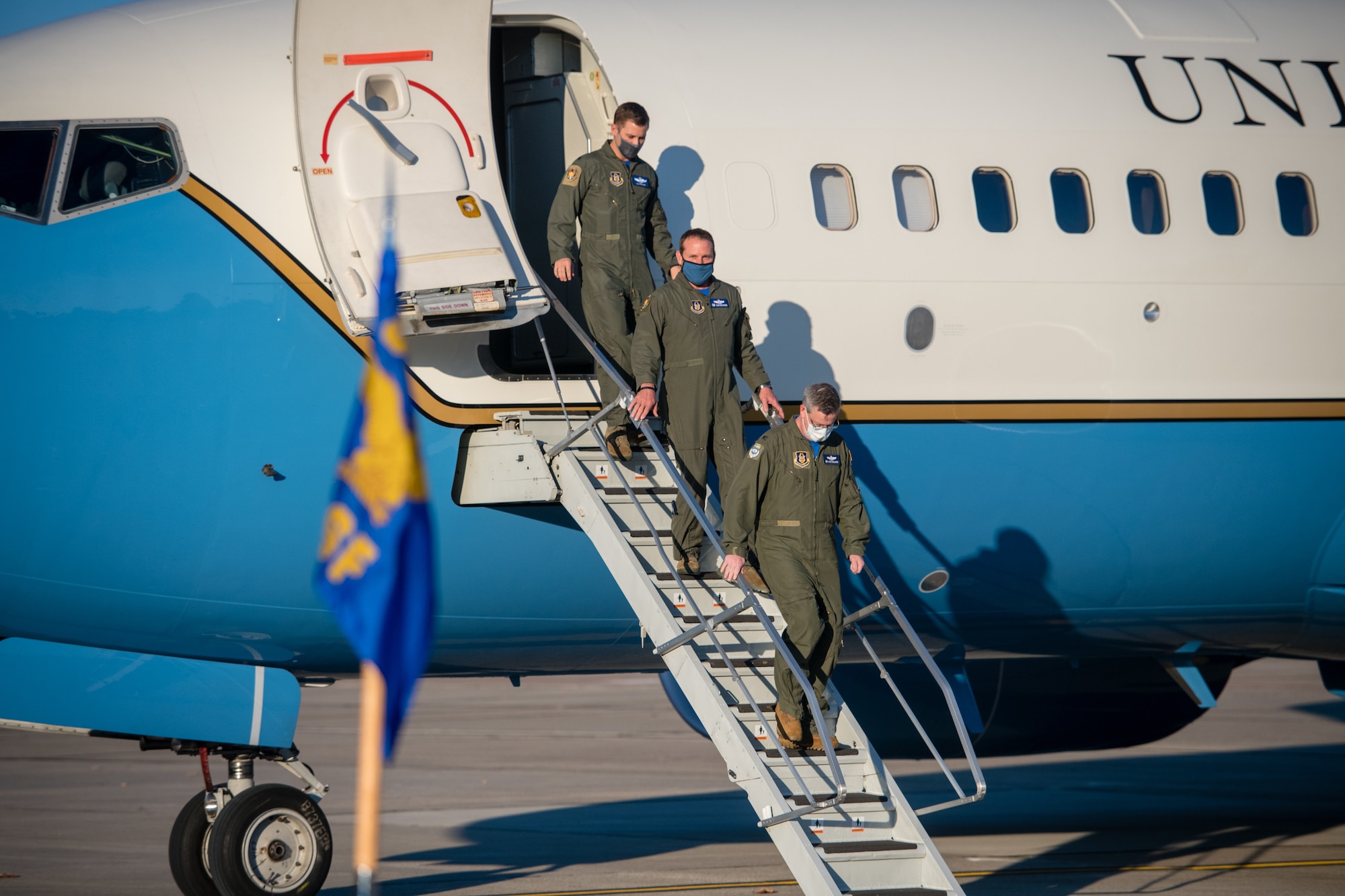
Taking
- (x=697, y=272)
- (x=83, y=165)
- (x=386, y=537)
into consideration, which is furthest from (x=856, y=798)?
(x=83, y=165)

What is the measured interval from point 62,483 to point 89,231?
140 centimetres

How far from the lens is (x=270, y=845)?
8648mm

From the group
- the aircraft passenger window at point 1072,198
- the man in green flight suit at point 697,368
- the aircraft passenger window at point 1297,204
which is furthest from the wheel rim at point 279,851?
the aircraft passenger window at point 1297,204

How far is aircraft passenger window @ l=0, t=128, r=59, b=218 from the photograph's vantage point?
812cm

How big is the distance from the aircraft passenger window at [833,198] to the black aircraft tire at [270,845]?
187 inches

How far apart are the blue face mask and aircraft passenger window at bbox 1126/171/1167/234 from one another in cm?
338

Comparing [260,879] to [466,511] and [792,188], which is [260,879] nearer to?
[466,511]

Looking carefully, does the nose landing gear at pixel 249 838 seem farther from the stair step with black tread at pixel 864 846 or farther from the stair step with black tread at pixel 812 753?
the stair step with black tread at pixel 864 846

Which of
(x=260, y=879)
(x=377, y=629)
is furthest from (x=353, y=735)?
(x=377, y=629)

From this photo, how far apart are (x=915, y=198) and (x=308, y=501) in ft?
13.9

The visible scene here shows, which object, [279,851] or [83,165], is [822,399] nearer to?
[279,851]

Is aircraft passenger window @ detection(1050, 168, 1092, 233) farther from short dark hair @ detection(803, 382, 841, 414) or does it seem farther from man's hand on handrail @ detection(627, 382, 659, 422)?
man's hand on handrail @ detection(627, 382, 659, 422)

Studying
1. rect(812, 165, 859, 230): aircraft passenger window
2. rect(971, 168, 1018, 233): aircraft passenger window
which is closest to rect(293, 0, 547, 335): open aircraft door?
rect(812, 165, 859, 230): aircraft passenger window

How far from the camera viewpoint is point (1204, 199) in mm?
10031
